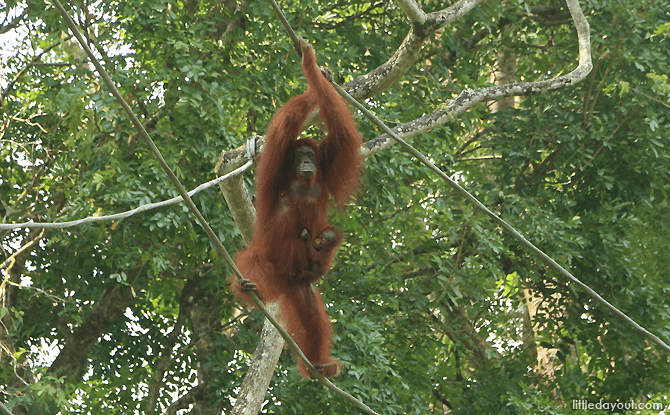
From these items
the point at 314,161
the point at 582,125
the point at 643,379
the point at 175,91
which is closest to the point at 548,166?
the point at 582,125

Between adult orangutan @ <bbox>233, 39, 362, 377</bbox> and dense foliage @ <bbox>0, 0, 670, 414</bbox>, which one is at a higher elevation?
dense foliage @ <bbox>0, 0, 670, 414</bbox>


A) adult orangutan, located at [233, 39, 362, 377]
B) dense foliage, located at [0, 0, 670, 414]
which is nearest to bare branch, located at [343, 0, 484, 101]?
dense foliage, located at [0, 0, 670, 414]

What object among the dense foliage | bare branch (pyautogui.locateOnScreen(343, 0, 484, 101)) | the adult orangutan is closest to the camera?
the adult orangutan

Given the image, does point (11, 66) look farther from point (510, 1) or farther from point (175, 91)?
point (510, 1)

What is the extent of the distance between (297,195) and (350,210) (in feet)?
9.55

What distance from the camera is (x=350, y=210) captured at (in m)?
6.49

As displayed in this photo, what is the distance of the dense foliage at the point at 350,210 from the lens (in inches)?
219

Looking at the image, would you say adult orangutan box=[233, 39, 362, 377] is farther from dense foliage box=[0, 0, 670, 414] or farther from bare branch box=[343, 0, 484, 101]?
dense foliage box=[0, 0, 670, 414]

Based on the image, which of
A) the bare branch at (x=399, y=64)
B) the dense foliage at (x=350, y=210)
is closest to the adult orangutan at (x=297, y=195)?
the bare branch at (x=399, y=64)

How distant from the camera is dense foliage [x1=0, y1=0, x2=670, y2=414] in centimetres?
556

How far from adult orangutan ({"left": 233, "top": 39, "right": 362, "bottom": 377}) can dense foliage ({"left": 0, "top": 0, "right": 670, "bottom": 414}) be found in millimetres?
1707

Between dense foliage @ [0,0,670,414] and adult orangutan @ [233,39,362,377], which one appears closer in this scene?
adult orangutan @ [233,39,362,377]

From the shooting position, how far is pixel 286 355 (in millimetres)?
6273

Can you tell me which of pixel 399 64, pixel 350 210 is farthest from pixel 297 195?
pixel 350 210
